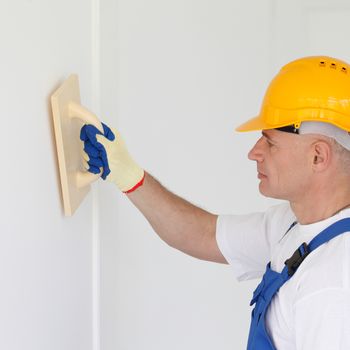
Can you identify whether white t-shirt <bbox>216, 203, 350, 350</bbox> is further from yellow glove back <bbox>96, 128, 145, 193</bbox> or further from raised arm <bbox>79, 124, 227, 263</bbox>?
yellow glove back <bbox>96, 128, 145, 193</bbox>

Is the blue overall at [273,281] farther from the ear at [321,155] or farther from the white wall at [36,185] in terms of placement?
the white wall at [36,185]

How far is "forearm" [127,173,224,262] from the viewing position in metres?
2.03

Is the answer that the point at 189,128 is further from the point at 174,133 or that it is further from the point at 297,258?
the point at 297,258

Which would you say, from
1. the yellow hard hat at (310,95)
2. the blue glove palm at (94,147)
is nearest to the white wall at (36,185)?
the blue glove palm at (94,147)

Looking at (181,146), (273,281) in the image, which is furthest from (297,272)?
(181,146)

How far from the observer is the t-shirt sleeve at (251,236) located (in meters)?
1.96

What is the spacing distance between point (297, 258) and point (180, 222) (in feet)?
1.72

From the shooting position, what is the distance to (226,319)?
2.53 metres

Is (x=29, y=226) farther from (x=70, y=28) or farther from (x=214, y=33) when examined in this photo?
(x=214, y=33)

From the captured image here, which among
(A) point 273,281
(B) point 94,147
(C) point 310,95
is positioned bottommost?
(A) point 273,281

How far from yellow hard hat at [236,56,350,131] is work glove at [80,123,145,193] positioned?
40 cm

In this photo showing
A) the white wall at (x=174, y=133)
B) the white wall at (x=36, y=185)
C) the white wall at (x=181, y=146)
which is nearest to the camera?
the white wall at (x=36, y=185)

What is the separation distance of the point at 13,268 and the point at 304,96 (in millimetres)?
814

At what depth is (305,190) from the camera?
1.69 meters
